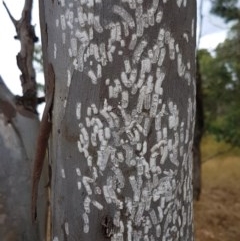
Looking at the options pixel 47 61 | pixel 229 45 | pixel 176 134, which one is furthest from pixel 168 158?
pixel 229 45

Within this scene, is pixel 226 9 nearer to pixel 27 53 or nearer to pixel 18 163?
pixel 27 53

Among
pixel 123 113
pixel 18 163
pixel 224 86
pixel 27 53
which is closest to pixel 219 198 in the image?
pixel 224 86

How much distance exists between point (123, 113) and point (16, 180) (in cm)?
71

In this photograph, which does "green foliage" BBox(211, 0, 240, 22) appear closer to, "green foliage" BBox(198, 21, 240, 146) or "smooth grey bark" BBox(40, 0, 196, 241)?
"green foliage" BBox(198, 21, 240, 146)

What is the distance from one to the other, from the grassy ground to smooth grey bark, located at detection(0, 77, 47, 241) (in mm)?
5071

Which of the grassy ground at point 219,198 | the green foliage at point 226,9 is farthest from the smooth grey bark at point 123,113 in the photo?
the green foliage at point 226,9

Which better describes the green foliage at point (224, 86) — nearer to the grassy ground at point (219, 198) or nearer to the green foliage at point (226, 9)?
the green foliage at point (226, 9)

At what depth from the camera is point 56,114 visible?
1.81 meters

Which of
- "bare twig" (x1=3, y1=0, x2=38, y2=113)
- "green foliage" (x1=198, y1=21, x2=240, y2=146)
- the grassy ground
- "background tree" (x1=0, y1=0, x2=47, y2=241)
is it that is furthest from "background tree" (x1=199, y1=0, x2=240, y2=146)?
"background tree" (x1=0, y1=0, x2=47, y2=241)

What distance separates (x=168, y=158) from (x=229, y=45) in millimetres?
7699

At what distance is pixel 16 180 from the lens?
7.45 feet

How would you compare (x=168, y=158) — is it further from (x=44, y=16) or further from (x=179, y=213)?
(x=44, y=16)

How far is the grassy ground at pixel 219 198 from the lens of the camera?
25.8 ft

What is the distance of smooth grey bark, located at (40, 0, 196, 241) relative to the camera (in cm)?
169
